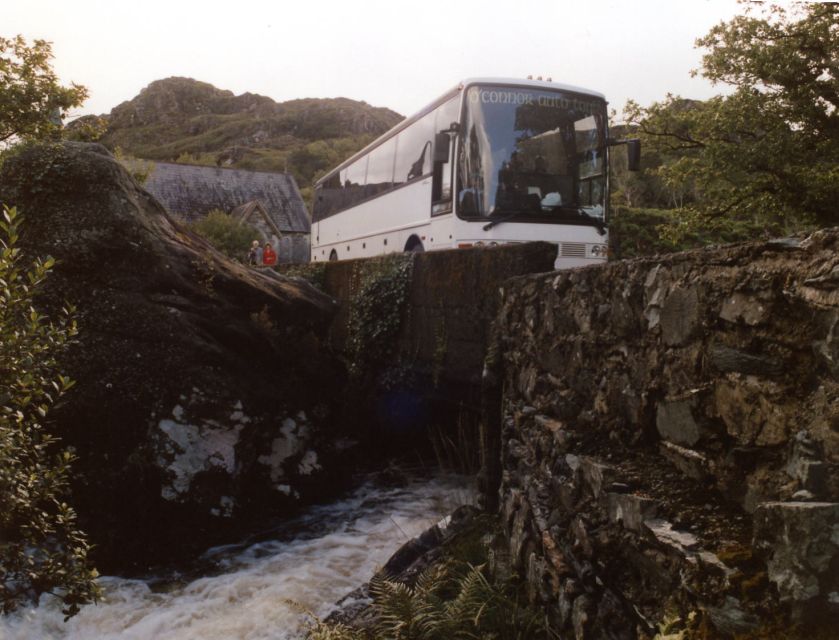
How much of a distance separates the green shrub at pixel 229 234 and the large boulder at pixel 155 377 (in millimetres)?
24455

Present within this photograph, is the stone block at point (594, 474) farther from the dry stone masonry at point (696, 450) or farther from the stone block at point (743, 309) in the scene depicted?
the stone block at point (743, 309)

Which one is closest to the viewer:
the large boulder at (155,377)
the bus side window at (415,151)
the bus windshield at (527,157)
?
the large boulder at (155,377)

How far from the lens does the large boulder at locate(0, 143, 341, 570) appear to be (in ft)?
20.2

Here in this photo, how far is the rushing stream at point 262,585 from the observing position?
15.8ft

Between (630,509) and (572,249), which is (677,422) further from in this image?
(572,249)

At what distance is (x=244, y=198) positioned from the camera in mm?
47156

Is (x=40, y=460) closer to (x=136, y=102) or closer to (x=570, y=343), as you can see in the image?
(x=570, y=343)

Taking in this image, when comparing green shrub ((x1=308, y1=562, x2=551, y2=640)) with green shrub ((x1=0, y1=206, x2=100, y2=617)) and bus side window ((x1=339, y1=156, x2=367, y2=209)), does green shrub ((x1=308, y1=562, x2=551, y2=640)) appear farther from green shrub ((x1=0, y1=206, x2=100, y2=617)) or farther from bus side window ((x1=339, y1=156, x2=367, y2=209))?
bus side window ((x1=339, y1=156, x2=367, y2=209))

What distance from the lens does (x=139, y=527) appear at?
6066mm

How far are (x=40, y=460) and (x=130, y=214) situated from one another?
13.3 ft

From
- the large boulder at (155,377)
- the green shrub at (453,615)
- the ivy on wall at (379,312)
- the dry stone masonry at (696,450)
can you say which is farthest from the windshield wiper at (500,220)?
the green shrub at (453,615)

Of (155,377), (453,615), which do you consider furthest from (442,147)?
(453,615)

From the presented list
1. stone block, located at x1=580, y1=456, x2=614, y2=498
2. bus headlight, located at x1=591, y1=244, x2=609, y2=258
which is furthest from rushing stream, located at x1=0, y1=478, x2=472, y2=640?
bus headlight, located at x1=591, y1=244, x2=609, y2=258

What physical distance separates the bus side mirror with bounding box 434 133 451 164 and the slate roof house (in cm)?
3330
